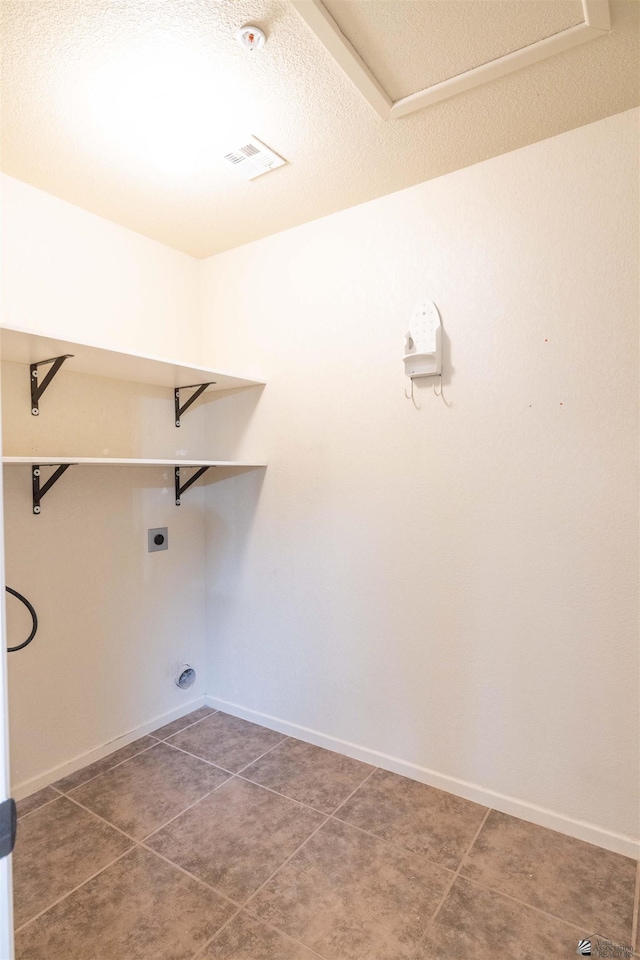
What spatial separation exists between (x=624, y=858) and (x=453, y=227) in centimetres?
223

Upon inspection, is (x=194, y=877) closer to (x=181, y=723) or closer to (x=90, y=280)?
(x=181, y=723)

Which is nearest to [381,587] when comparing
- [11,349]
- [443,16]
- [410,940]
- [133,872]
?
[410,940]

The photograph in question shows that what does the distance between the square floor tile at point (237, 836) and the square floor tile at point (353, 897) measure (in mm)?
61

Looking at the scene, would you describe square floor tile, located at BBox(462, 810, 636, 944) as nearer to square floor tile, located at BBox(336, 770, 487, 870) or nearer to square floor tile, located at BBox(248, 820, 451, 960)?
square floor tile, located at BBox(336, 770, 487, 870)

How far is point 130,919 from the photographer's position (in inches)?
56.1

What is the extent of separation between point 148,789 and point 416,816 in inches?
40.7

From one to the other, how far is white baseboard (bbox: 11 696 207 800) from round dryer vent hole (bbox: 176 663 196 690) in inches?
4.1

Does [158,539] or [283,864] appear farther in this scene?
[158,539]

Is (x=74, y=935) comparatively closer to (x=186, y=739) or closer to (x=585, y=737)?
(x=186, y=739)

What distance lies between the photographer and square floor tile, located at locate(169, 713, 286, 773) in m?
2.23

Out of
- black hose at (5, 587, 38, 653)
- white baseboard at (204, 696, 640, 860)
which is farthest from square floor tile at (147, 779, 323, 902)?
black hose at (5, 587, 38, 653)

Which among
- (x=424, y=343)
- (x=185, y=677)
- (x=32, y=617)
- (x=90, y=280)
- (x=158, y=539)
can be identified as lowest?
(x=185, y=677)

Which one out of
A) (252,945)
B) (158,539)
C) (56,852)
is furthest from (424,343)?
(56,852)

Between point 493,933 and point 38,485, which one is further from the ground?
point 38,485
